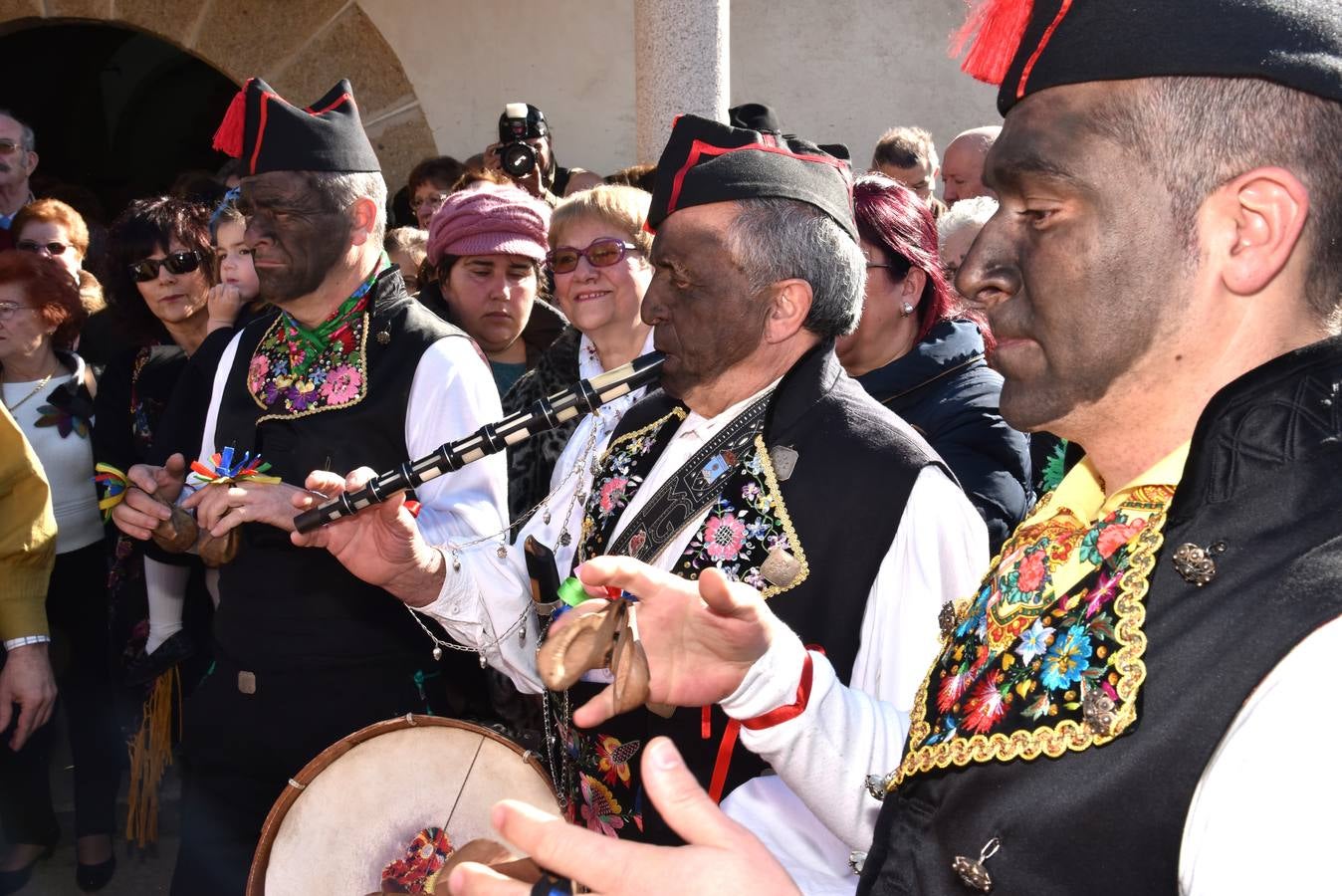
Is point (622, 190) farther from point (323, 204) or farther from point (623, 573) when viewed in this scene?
point (623, 573)

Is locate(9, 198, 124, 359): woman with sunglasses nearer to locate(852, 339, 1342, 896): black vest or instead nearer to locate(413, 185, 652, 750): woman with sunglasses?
locate(413, 185, 652, 750): woman with sunglasses

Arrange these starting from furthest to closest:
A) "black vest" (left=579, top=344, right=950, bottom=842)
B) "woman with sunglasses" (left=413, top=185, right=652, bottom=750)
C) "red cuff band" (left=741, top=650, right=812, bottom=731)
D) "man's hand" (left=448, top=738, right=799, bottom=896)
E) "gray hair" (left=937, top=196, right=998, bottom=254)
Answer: "gray hair" (left=937, top=196, right=998, bottom=254) → "woman with sunglasses" (left=413, top=185, right=652, bottom=750) → "black vest" (left=579, top=344, right=950, bottom=842) → "red cuff band" (left=741, top=650, right=812, bottom=731) → "man's hand" (left=448, top=738, right=799, bottom=896)

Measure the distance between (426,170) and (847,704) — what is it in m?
5.60

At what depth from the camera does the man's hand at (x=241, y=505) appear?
9.63 ft

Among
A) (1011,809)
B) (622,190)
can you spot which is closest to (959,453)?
(622,190)

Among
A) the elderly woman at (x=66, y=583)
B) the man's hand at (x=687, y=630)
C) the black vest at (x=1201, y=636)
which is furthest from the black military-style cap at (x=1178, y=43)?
the elderly woman at (x=66, y=583)

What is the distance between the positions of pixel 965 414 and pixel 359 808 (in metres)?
1.87

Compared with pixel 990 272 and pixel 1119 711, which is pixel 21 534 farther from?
pixel 1119 711

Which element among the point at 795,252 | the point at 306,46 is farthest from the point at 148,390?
the point at 306,46

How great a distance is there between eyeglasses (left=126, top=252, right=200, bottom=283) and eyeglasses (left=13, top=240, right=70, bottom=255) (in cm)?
96

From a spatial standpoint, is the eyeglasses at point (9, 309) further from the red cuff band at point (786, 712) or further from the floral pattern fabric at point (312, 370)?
the red cuff band at point (786, 712)

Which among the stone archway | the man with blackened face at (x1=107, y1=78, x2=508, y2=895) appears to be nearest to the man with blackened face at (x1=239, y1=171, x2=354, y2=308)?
the man with blackened face at (x1=107, y1=78, x2=508, y2=895)

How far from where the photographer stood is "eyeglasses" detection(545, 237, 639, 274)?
408cm

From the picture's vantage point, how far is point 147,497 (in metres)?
3.35
